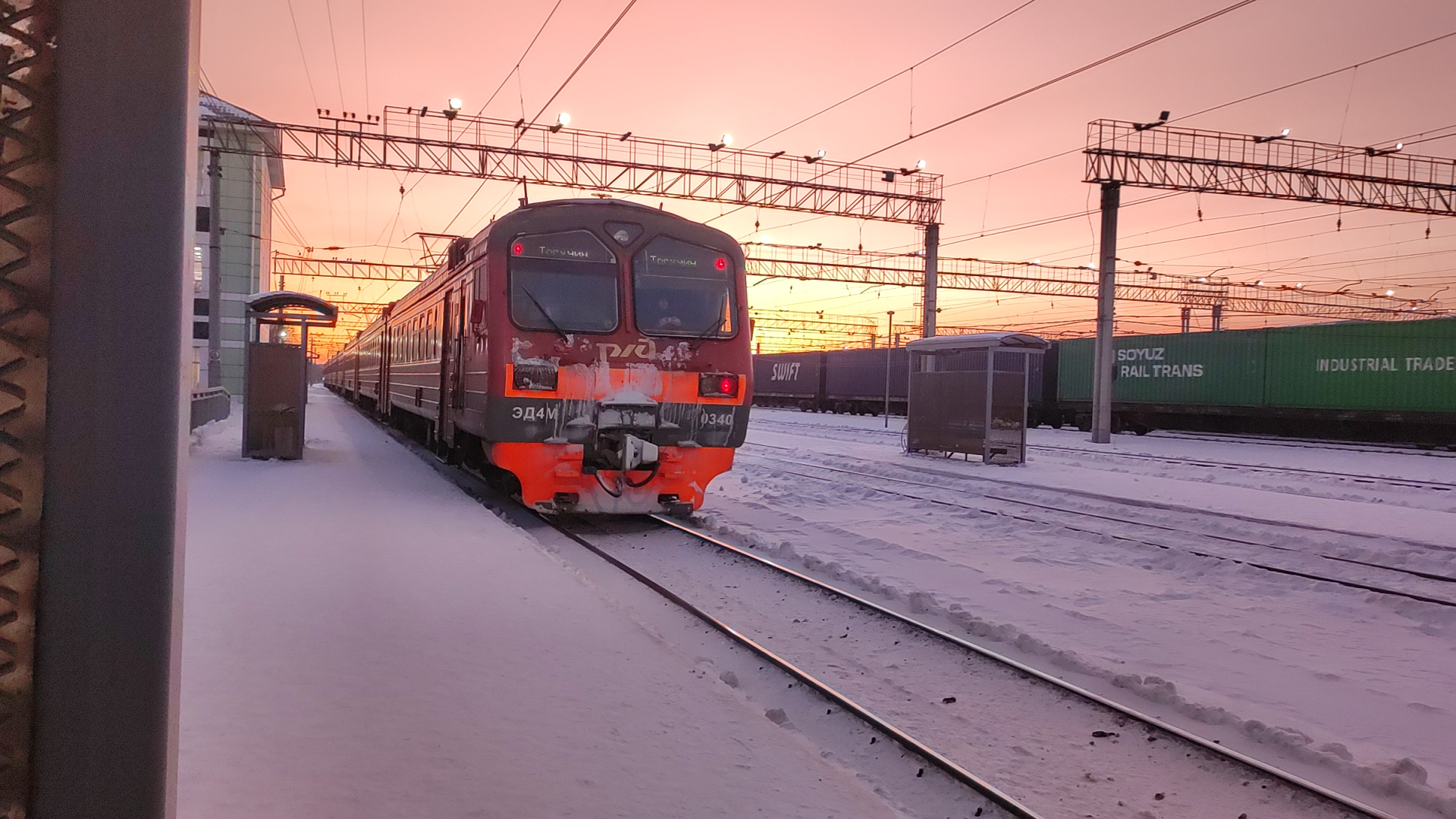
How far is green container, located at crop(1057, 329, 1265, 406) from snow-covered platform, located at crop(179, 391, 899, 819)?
2465 cm

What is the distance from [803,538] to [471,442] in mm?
4416

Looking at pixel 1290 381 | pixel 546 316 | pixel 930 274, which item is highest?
pixel 930 274

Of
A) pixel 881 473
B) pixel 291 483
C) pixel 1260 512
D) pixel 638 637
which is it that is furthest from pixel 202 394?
pixel 1260 512

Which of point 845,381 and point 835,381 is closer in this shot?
point 845,381

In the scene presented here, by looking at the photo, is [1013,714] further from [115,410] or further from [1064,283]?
[1064,283]

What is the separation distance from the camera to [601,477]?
950 centimetres

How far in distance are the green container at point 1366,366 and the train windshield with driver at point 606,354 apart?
20.6 metres

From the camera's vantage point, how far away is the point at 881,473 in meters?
16.5

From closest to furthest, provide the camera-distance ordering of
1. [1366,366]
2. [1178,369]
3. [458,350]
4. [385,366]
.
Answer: [458,350] < [385,366] < [1366,366] < [1178,369]

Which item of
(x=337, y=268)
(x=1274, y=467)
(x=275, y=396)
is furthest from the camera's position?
(x=337, y=268)

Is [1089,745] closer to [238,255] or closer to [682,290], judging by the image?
[682,290]

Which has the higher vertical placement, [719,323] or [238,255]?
[238,255]

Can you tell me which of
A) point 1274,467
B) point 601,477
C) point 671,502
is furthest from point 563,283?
point 1274,467

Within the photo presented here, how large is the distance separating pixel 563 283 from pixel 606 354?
87cm
